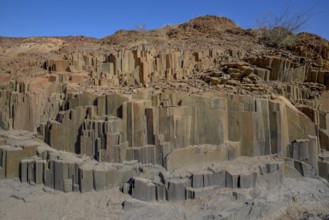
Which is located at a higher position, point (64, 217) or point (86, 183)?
point (86, 183)

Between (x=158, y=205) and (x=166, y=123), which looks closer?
(x=158, y=205)

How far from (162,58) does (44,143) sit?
13.7 feet

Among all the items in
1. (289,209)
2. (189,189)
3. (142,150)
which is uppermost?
(142,150)

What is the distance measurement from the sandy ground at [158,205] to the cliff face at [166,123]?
8.3 inches

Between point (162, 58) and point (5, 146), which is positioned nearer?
point (5, 146)

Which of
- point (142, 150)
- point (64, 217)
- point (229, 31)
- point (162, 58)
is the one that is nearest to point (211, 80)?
point (162, 58)

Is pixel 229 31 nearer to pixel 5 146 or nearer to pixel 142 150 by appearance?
pixel 142 150

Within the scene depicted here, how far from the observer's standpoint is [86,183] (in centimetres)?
604

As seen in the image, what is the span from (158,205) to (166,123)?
165 centimetres

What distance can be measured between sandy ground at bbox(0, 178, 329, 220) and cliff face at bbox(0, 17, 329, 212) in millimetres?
210

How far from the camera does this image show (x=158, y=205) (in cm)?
570

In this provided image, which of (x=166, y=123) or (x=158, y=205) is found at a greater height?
(x=166, y=123)

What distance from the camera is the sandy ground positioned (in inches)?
217

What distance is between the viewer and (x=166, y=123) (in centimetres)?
654
